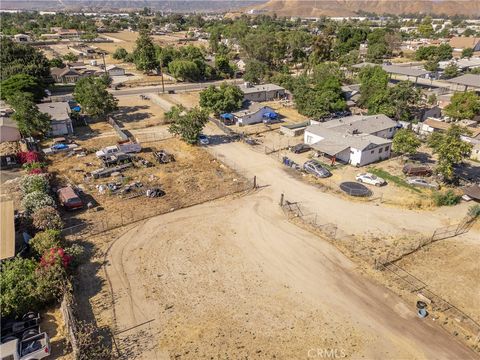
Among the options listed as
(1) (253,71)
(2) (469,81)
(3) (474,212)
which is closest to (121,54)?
(1) (253,71)

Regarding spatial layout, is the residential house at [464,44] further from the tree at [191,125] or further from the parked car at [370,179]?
the tree at [191,125]

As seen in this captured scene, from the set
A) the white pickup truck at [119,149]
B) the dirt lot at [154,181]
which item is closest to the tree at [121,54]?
the dirt lot at [154,181]

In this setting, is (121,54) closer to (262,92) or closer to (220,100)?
(262,92)

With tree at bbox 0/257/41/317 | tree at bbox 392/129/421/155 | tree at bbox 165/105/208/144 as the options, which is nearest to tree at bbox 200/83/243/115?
tree at bbox 165/105/208/144

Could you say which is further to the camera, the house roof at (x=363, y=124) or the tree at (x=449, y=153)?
the house roof at (x=363, y=124)

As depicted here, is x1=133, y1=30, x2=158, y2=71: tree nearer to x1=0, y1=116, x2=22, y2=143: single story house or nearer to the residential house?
x1=0, y1=116, x2=22, y2=143: single story house

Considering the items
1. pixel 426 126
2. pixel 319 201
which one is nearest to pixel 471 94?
pixel 426 126
